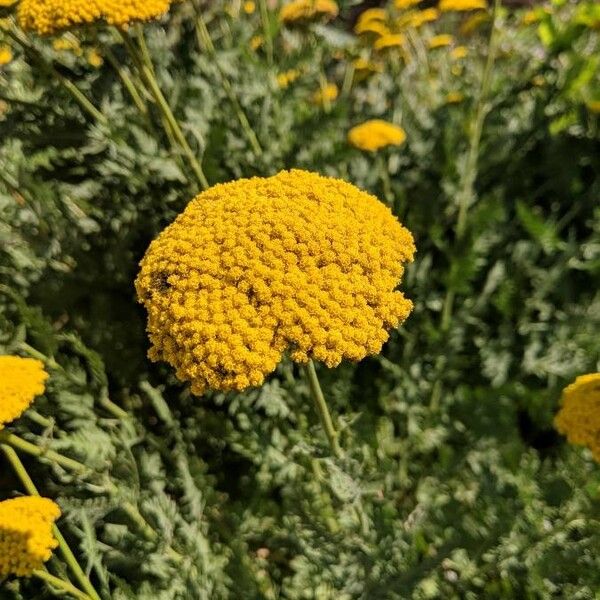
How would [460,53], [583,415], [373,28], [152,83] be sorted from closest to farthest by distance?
[583,415] → [152,83] → [373,28] → [460,53]

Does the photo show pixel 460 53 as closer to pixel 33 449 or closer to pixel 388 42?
pixel 388 42

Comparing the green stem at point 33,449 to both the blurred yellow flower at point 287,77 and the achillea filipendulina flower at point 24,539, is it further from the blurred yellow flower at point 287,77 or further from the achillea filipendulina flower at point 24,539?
the blurred yellow flower at point 287,77

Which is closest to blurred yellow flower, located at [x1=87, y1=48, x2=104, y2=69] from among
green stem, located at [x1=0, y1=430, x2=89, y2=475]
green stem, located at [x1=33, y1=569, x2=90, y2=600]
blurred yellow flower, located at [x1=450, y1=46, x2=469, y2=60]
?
green stem, located at [x1=0, y1=430, x2=89, y2=475]

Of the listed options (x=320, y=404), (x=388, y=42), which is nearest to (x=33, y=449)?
(x=320, y=404)

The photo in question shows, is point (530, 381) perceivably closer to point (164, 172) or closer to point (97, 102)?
point (164, 172)

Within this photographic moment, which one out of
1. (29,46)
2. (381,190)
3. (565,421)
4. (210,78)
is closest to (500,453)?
(565,421)

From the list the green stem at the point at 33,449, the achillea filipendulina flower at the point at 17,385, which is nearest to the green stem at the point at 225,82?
the achillea filipendulina flower at the point at 17,385

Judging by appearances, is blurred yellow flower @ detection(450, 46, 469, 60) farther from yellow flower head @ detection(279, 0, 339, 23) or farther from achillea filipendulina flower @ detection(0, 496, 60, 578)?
achillea filipendulina flower @ detection(0, 496, 60, 578)

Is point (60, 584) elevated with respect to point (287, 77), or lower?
lower
